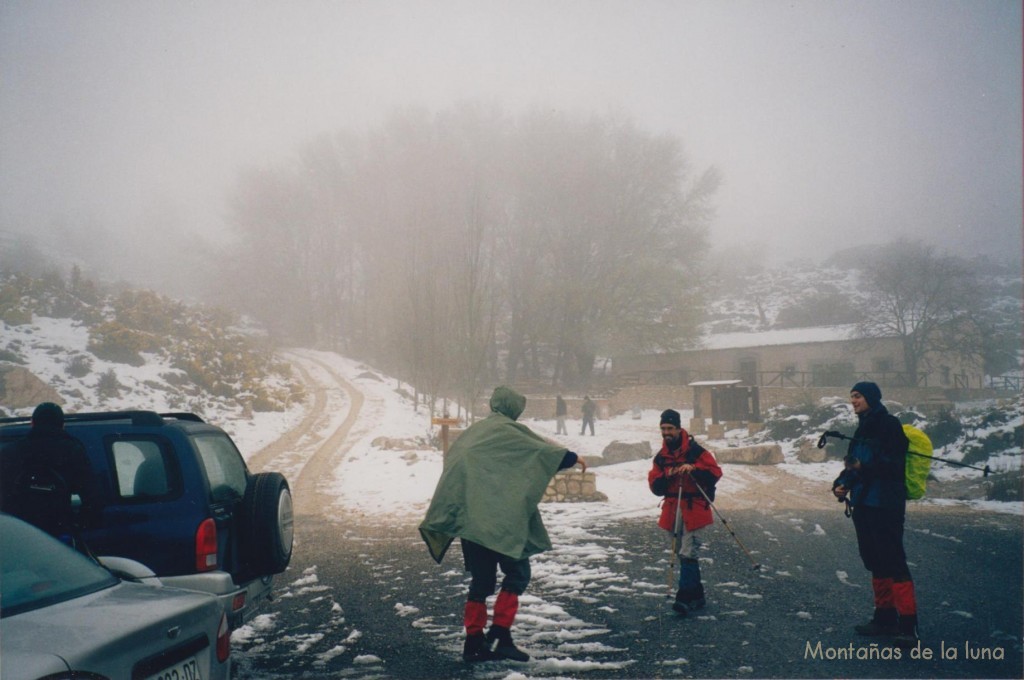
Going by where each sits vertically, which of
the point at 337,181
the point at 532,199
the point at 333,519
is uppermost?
the point at 337,181

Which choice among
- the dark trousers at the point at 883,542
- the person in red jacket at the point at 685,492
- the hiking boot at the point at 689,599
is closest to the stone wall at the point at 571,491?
the person in red jacket at the point at 685,492

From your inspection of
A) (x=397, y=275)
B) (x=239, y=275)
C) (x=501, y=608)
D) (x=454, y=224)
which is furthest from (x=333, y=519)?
(x=239, y=275)

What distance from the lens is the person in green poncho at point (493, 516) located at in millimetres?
4688

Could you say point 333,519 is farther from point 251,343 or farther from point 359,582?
point 251,343

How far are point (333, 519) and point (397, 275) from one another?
87.8ft

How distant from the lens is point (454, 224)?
100 feet

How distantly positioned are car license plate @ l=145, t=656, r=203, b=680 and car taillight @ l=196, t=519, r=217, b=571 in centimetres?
164

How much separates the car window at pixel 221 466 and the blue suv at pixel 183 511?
0.5 inches

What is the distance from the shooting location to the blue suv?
434 centimetres

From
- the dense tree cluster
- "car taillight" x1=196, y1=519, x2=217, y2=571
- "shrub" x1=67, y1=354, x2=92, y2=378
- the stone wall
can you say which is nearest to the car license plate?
"car taillight" x1=196, y1=519, x2=217, y2=571

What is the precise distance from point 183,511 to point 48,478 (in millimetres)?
1018

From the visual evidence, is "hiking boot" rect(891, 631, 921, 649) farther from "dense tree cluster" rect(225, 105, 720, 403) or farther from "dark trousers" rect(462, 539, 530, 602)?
"dense tree cluster" rect(225, 105, 720, 403)

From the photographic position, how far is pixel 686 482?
6.01 metres

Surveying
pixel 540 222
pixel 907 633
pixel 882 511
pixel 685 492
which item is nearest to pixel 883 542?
pixel 882 511
